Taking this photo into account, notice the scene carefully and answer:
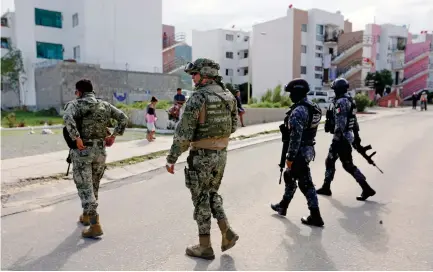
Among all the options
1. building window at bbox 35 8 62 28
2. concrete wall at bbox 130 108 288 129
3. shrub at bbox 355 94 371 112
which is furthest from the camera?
building window at bbox 35 8 62 28

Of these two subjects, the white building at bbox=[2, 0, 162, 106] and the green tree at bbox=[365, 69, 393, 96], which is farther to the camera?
the green tree at bbox=[365, 69, 393, 96]

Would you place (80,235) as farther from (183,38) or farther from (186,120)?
(183,38)

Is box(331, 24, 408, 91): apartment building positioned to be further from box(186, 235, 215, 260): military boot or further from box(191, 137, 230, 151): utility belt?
box(186, 235, 215, 260): military boot

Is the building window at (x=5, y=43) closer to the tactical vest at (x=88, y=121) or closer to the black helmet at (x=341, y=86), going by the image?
the tactical vest at (x=88, y=121)

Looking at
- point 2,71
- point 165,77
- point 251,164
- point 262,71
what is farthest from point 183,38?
point 251,164

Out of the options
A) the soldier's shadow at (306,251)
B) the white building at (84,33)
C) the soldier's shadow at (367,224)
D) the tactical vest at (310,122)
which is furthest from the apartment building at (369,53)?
the soldier's shadow at (306,251)

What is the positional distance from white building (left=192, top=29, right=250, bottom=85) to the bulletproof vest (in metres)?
51.7

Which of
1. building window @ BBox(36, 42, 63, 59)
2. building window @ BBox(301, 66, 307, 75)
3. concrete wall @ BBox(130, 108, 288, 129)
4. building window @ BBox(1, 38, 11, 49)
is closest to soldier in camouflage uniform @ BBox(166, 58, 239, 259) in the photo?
concrete wall @ BBox(130, 108, 288, 129)

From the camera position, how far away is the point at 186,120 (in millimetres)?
3432

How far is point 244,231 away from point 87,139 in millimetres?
2147

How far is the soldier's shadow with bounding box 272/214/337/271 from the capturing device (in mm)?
3396

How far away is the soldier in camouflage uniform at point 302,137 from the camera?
14.0ft

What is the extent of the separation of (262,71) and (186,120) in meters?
45.7

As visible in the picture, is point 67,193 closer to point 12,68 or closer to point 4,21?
point 12,68
